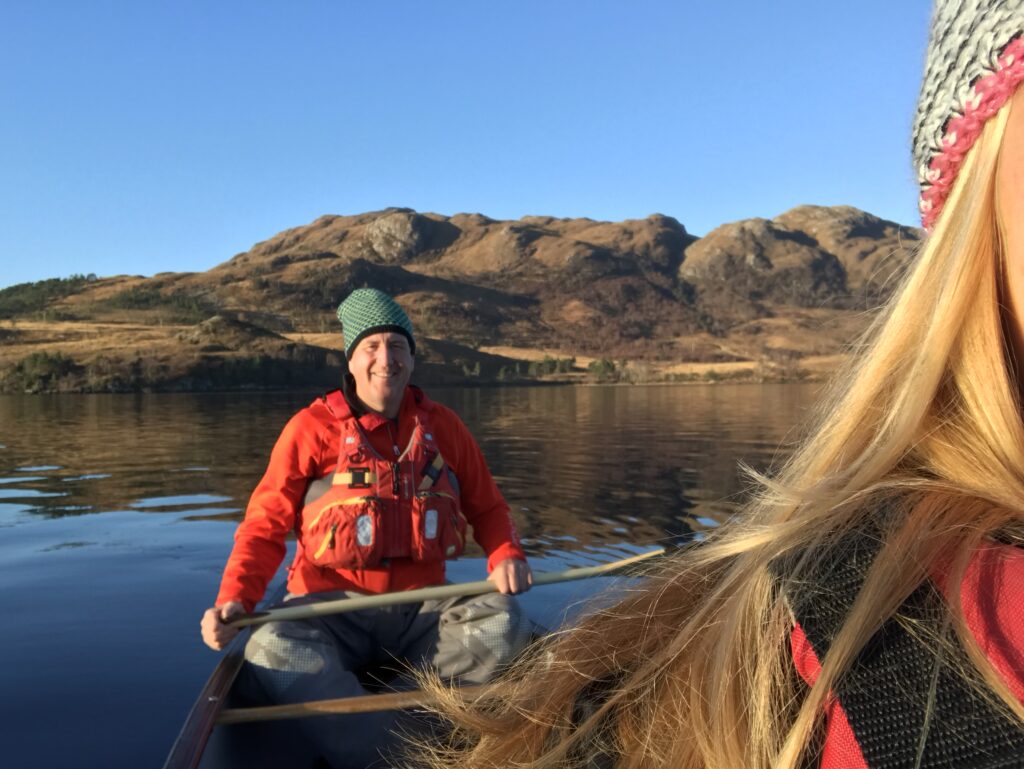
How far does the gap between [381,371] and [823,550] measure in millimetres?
4123

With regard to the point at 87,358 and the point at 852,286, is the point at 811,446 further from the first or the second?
the point at 852,286

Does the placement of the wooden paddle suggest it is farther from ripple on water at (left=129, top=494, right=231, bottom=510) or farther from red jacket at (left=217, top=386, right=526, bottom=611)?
ripple on water at (left=129, top=494, right=231, bottom=510)

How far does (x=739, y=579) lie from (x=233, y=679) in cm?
342

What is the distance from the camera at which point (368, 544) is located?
430 cm

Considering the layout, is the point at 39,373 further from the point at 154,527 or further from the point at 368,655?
the point at 368,655

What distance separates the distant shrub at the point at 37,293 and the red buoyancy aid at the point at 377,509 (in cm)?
10684

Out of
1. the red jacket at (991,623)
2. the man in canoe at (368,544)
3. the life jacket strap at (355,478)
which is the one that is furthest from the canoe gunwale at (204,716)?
the red jacket at (991,623)

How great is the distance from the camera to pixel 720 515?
12992 mm

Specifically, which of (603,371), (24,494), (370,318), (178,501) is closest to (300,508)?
(370,318)

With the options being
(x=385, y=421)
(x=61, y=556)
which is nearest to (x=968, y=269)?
(x=385, y=421)

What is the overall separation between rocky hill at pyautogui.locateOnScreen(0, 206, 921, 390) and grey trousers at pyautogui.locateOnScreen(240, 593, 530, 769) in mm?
2475

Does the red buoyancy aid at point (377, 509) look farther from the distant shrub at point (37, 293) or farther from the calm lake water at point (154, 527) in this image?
the distant shrub at point (37, 293)

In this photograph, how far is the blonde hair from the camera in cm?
72

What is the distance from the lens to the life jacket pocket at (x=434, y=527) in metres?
4.42
